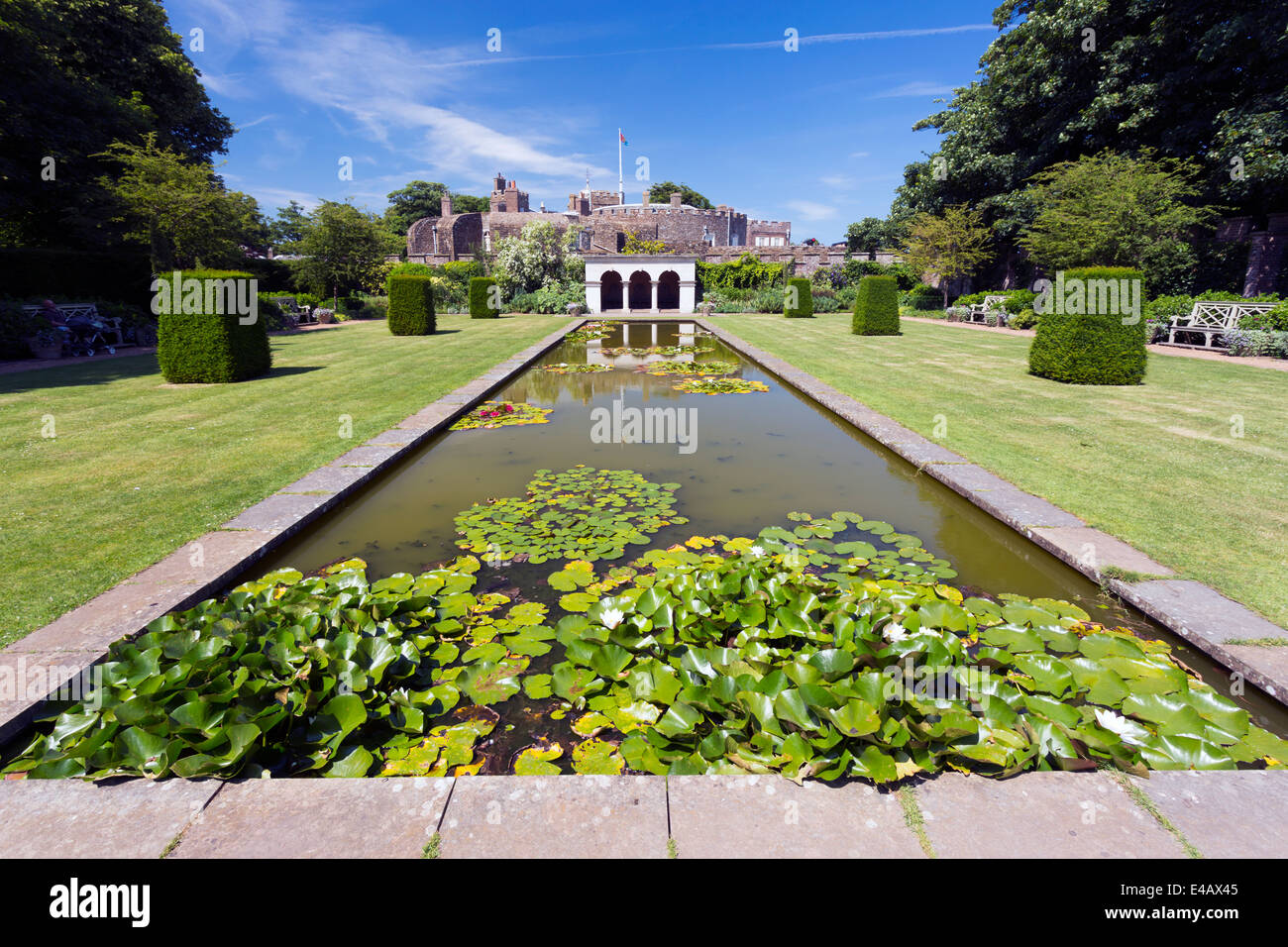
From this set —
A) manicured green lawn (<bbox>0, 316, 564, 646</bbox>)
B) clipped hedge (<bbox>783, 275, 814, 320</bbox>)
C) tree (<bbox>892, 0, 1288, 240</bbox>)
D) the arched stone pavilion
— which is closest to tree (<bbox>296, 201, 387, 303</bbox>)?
the arched stone pavilion

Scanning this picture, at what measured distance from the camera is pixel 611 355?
44.7 ft

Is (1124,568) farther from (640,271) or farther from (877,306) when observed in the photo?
(640,271)

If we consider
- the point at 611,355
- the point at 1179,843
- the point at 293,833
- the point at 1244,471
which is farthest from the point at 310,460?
the point at 611,355

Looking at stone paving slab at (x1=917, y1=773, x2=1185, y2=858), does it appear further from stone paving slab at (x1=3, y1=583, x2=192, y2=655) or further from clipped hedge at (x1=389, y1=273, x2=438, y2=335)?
clipped hedge at (x1=389, y1=273, x2=438, y2=335)

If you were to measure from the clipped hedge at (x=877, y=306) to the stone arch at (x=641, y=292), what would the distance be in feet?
57.3

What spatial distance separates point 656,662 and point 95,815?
5.68 feet

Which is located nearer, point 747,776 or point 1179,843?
point 1179,843

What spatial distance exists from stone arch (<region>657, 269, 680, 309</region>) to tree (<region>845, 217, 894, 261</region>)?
72.1 feet

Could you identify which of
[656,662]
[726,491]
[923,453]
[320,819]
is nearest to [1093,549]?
[923,453]

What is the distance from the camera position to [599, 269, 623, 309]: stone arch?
3195 centimetres

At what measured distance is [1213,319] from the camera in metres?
13.7

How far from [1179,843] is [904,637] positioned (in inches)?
36.0
